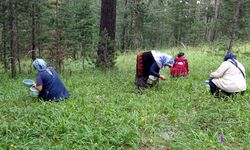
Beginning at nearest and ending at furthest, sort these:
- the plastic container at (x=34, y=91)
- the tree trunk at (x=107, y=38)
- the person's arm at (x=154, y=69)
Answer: the plastic container at (x=34, y=91) → the person's arm at (x=154, y=69) → the tree trunk at (x=107, y=38)

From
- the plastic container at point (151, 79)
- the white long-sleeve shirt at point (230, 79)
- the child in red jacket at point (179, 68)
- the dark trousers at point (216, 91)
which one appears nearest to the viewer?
the white long-sleeve shirt at point (230, 79)

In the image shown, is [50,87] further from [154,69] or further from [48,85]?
[154,69]

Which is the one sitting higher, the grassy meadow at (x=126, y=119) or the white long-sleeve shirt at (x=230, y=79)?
the white long-sleeve shirt at (x=230, y=79)

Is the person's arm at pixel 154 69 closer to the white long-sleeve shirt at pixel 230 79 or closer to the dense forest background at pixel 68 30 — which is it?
the white long-sleeve shirt at pixel 230 79

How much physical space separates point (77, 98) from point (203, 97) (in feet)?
9.08

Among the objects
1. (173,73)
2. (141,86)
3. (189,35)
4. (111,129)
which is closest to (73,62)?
(173,73)

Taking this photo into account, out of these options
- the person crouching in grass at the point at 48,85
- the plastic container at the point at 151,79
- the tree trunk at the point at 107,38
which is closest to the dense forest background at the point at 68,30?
the tree trunk at the point at 107,38

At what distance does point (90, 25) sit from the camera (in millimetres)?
17672

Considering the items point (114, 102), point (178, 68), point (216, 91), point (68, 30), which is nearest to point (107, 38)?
point (68, 30)

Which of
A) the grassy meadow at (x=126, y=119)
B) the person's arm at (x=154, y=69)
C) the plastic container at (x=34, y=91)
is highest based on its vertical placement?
the person's arm at (x=154, y=69)

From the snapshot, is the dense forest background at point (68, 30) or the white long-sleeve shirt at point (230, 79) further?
the dense forest background at point (68, 30)

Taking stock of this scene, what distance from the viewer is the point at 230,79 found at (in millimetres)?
7945

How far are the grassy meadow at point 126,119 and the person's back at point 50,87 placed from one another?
24cm

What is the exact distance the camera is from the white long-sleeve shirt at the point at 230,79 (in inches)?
312
